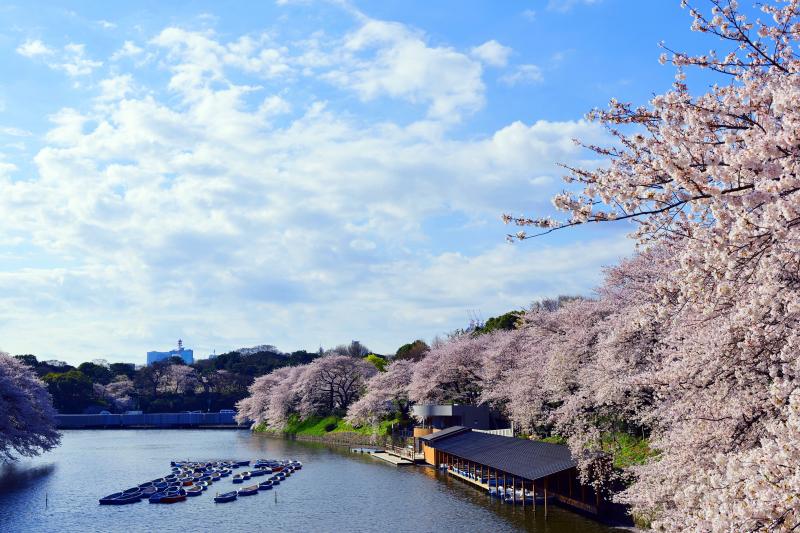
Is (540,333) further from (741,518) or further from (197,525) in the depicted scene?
(741,518)

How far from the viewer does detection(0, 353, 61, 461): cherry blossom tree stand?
154ft

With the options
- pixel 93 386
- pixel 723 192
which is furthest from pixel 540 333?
pixel 93 386

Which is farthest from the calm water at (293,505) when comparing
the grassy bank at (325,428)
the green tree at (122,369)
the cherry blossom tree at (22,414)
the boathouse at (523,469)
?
the green tree at (122,369)

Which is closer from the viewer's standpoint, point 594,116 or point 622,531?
point 594,116

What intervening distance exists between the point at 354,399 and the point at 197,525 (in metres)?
50.4

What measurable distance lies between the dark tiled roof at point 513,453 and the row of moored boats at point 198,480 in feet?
39.3

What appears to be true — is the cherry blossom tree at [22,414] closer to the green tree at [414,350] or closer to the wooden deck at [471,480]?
the wooden deck at [471,480]

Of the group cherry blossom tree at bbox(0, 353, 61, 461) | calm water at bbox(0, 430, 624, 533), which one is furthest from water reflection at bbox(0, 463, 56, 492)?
cherry blossom tree at bbox(0, 353, 61, 461)

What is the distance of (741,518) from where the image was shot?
536 cm

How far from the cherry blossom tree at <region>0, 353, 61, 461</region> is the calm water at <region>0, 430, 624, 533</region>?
2.23m

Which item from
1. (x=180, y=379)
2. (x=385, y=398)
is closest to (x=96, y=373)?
(x=180, y=379)

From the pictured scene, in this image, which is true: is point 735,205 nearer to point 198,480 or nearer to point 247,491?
point 247,491

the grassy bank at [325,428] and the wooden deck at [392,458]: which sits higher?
the grassy bank at [325,428]

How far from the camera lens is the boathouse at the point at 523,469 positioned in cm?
2994
